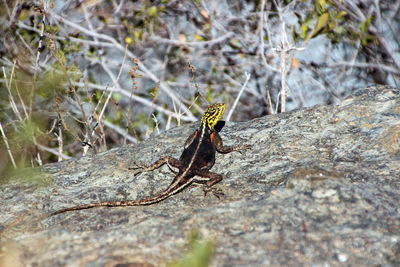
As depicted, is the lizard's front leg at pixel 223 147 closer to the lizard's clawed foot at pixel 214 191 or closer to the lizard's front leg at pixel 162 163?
the lizard's front leg at pixel 162 163

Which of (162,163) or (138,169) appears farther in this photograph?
(162,163)

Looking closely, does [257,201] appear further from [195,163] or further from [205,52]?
[205,52]

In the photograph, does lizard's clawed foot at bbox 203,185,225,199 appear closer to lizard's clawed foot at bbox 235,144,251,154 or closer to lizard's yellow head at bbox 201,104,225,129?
lizard's clawed foot at bbox 235,144,251,154

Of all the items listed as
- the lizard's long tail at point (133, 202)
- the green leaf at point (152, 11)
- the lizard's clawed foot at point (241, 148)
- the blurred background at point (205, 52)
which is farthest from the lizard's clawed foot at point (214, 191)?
the green leaf at point (152, 11)

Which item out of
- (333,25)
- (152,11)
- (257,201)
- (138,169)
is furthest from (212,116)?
(152,11)

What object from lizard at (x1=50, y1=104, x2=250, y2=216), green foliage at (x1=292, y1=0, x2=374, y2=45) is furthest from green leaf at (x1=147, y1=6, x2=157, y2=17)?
lizard at (x1=50, y1=104, x2=250, y2=216)

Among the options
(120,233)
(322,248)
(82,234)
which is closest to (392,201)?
(322,248)

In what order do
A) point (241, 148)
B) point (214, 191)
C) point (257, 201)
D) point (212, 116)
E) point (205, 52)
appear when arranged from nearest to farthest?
point (257, 201)
point (214, 191)
point (241, 148)
point (212, 116)
point (205, 52)
